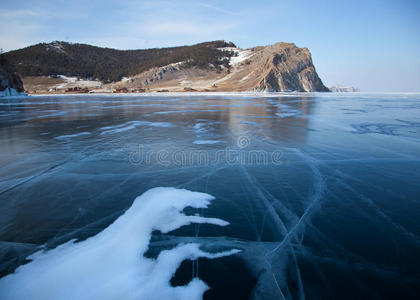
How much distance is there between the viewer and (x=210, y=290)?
2098mm

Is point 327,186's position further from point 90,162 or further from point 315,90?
point 315,90

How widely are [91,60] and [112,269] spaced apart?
16907 centimetres

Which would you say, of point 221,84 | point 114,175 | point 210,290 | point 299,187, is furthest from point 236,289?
point 221,84

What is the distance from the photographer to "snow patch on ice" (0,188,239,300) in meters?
2.08

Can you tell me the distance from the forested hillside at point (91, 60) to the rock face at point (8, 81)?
7388cm

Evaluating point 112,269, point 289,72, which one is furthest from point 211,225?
point 289,72

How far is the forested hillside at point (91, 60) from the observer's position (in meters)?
117
